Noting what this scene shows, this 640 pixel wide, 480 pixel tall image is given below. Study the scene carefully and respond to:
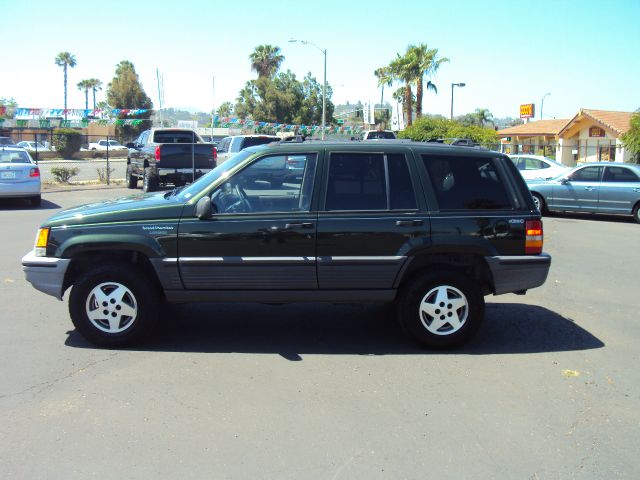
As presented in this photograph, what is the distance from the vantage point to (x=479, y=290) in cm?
571

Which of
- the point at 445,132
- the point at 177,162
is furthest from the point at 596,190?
the point at 445,132

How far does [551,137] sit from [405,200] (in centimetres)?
4856

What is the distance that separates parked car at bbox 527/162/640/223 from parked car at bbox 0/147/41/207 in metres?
13.1

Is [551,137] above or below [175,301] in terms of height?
above

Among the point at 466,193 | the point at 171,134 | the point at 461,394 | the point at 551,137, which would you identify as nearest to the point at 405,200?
the point at 466,193

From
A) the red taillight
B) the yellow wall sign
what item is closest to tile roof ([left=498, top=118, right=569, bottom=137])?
the yellow wall sign

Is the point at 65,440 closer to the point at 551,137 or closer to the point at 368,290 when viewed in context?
the point at 368,290

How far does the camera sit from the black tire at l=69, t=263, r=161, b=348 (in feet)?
18.2

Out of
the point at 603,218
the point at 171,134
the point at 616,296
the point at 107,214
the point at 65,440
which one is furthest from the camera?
the point at 171,134

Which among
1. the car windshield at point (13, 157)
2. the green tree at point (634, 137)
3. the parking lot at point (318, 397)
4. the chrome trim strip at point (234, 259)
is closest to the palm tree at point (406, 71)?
the green tree at point (634, 137)

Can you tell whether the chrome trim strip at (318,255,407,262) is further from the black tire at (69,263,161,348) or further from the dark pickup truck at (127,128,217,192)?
the dark pickup truck at (127,128,217,192)

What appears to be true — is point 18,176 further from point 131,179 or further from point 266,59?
point 266,59

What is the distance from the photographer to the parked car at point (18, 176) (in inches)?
632

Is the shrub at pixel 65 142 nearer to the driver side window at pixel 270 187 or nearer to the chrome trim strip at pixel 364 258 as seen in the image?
the driver side window at pixel 270 187
